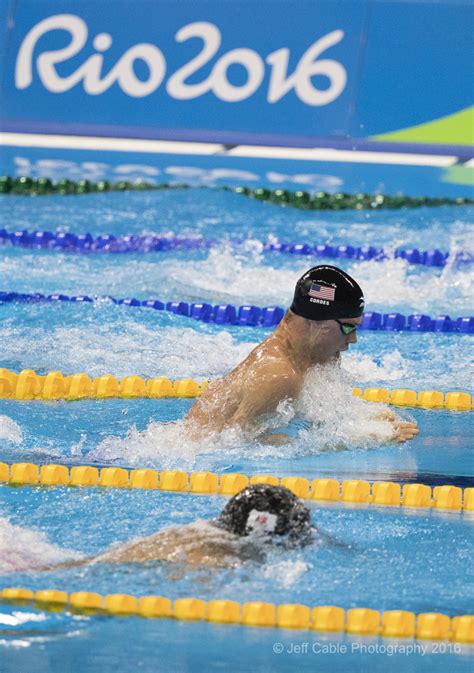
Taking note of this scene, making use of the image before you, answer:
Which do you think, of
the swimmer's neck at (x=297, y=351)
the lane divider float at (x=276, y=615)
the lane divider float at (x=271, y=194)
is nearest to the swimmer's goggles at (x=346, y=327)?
the swimmer's neck at (x=297, y=351)

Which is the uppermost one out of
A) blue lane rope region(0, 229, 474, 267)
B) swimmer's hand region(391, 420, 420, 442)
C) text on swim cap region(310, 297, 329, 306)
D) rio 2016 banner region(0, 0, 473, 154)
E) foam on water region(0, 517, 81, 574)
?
rio 2016 banner region(0, 0, 473, 154)

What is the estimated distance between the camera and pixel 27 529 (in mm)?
3600

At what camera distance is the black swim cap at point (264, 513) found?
3.28 m

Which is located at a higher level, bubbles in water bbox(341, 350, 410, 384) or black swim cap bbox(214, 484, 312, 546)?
bubbles in water bbox(341, 350, 410, 384)

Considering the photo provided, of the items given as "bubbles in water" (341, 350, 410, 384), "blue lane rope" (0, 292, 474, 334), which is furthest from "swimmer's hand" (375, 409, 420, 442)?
"blue lane rope" (0, 292, 474, 334)

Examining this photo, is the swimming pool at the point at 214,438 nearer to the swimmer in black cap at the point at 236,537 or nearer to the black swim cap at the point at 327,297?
the swimmer in black cap at the point at 236,537

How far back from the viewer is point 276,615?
314 centimetres

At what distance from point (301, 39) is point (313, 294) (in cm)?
476

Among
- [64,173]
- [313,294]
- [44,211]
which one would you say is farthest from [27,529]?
[64,173]

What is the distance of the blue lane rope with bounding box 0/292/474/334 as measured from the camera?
20.2ft

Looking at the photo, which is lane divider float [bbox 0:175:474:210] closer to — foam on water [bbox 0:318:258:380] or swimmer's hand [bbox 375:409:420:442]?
foam on water [bbox 0:318:258:380]

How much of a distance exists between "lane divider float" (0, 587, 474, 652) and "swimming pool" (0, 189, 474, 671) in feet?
0.10

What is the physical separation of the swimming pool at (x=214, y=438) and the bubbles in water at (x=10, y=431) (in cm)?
1

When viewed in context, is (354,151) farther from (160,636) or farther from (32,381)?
(160,636)
